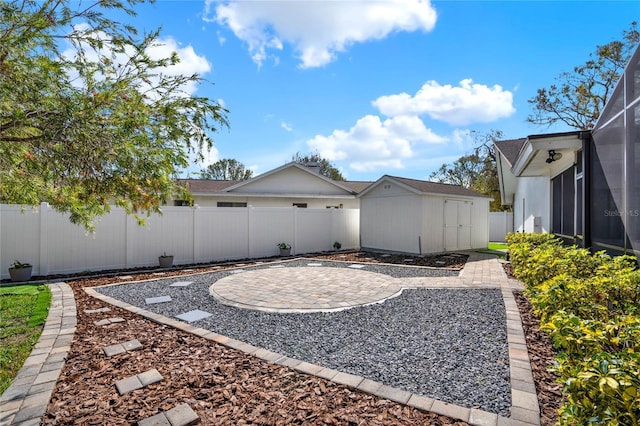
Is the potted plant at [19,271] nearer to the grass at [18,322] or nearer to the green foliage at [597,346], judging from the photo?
the grass at [18,322]

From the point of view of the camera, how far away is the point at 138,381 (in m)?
2.95

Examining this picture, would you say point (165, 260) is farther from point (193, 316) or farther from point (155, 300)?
point (193, 316)

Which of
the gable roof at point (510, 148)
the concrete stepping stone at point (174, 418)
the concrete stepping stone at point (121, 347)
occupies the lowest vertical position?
the concrete stepping stone at point (121, 347)

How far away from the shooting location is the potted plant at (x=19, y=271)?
7566 mm

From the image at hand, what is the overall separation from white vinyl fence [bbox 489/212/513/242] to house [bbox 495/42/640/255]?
11858mm

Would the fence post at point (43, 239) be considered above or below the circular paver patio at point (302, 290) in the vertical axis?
above

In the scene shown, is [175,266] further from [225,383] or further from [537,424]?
[537,424]

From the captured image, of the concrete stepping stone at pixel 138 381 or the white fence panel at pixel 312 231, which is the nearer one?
the concrete stepping stone at pixel 138 381

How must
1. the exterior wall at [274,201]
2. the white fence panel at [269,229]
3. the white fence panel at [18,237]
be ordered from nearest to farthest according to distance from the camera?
the white fence panel at [18,237]
the white fence panel at [269,229]
the exterior wall at [274,201]

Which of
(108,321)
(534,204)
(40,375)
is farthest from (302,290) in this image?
(534,204)

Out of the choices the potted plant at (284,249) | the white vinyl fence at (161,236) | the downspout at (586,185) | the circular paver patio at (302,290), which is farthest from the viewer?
the potted plant at (284,249)

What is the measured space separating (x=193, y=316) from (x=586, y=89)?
2491 centimetres

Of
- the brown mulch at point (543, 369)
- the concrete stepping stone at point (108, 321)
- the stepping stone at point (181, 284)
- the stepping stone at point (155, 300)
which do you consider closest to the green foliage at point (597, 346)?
the brown mulch at point (543, 369)

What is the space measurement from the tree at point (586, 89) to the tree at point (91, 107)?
23.9 metres
